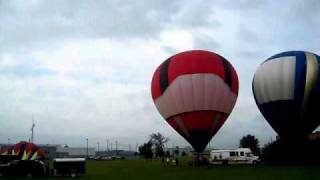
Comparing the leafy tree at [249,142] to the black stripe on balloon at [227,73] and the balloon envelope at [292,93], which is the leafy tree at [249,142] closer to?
the balloon envelope at [292,93]

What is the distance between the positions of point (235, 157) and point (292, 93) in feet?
46.6

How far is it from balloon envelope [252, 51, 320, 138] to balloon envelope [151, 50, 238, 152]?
372cm

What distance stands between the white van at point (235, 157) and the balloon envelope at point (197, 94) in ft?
42.3

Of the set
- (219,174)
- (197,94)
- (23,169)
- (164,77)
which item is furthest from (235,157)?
(23,169)

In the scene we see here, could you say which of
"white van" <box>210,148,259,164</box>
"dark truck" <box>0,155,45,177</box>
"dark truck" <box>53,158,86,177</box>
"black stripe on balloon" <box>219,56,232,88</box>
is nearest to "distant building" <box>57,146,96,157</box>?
"white van" <box>210,148,259,164</box>

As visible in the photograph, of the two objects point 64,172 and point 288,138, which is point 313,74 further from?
point 64,172

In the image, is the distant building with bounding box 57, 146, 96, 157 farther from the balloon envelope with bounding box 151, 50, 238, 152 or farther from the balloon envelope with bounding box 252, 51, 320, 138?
the balloon envelope with bounding box 151, 50, 238, 152

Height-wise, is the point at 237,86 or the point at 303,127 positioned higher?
the point at 237,86

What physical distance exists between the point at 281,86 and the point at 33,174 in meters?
19.8

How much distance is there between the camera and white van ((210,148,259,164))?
48.2 m

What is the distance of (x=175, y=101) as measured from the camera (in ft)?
118

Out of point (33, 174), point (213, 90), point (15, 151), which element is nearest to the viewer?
point (33, 174)

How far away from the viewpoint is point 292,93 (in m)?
37.3

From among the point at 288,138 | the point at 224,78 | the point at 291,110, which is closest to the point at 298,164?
the point at 288,138
